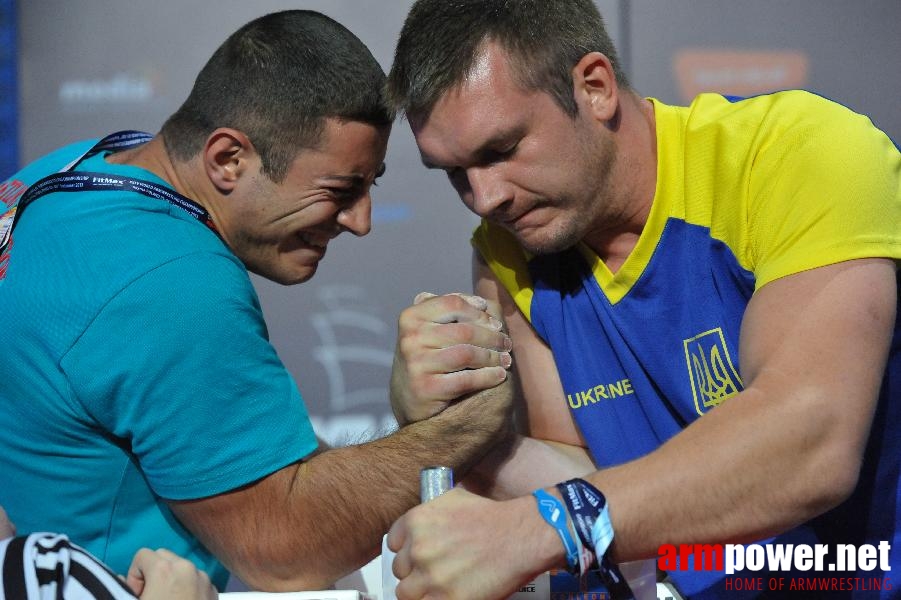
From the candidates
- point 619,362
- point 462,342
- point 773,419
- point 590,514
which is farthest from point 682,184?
point 590,514

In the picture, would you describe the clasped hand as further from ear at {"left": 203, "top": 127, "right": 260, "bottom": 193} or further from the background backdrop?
the background backdrop

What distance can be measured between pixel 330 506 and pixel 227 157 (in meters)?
0.74

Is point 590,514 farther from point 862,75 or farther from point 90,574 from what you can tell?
point 862,75

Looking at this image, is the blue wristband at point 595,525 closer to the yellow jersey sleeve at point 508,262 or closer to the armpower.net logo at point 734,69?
the yellow jersey sleeve at point 508,262

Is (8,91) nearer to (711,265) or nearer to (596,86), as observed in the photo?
(596,86)

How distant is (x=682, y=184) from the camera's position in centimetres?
183

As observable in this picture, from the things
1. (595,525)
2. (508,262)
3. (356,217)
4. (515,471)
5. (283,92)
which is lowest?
(515,471)

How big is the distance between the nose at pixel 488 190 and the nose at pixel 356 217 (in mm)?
361

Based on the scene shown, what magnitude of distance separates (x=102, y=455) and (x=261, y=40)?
2.89 ft

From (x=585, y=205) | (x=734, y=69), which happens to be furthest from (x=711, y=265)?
(x=734, y=69)

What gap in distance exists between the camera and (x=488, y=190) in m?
1.80

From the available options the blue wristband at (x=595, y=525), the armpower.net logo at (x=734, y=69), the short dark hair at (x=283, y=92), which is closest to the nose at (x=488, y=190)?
the short dark hair at (x=283, y=92)

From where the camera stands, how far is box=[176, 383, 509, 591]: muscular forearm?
5.35 feet

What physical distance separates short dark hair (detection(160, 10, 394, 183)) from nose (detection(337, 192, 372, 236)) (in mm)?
157
